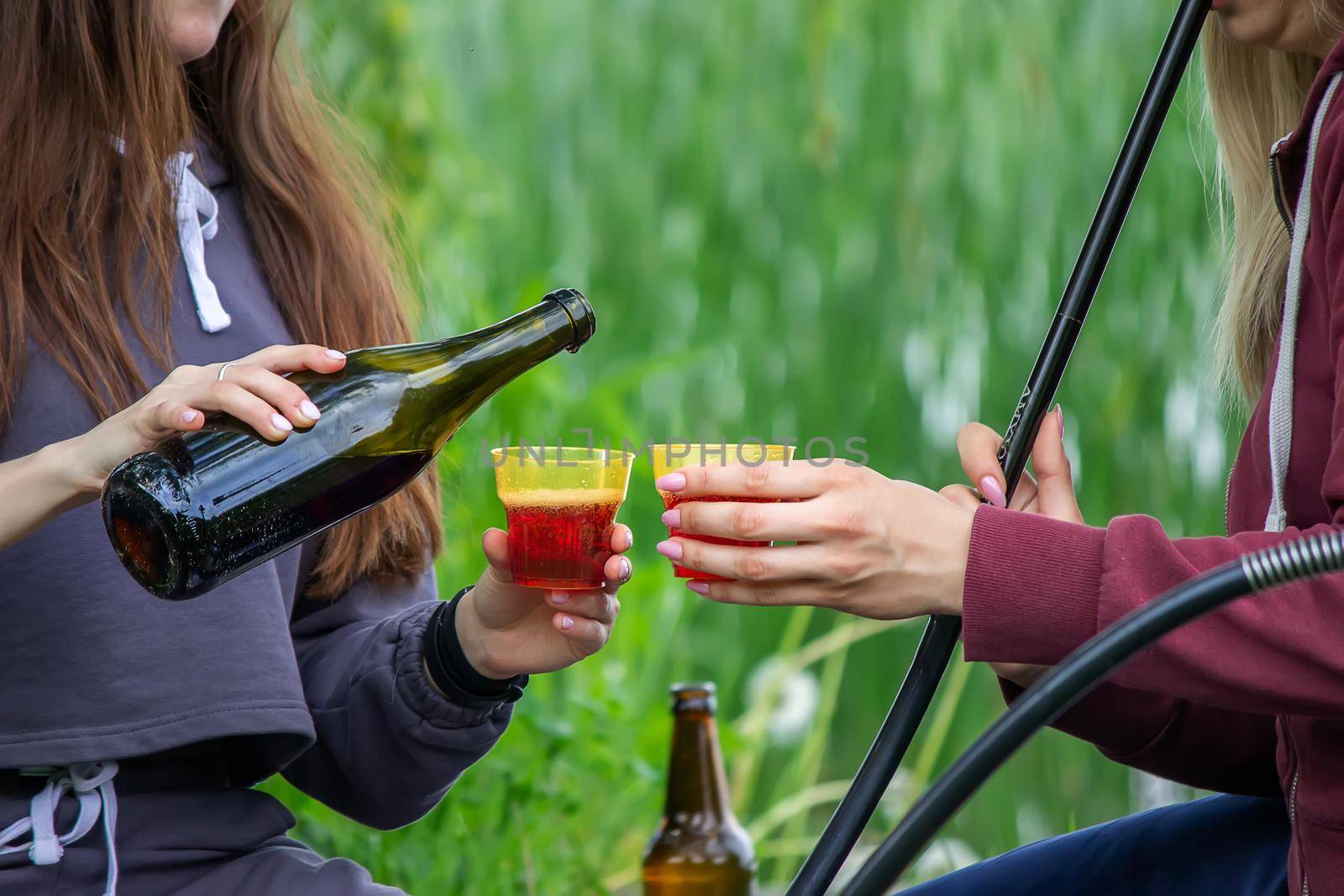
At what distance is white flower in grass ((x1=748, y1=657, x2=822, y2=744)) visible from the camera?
2.45m

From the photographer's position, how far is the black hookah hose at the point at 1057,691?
0.69 m

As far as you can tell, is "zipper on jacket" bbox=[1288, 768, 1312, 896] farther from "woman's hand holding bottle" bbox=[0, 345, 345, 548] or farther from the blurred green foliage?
the blurred green foliage

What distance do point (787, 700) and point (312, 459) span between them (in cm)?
159

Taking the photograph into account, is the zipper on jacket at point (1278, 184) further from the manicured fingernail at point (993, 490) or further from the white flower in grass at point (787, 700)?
the white flower in grass at point (787, 700)

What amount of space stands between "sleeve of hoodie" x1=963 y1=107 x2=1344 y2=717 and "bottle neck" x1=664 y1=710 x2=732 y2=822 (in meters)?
0.88

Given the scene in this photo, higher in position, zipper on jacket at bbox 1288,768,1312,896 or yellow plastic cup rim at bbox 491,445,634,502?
yellow plastic cup rim at bbox 491,445,634,502

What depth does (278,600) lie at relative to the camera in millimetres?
1241

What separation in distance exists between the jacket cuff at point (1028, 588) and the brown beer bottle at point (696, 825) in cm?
85

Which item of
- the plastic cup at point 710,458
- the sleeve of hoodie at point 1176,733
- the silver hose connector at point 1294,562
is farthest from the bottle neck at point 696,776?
the silver hose connector at point 1294,562

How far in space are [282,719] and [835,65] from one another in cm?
178

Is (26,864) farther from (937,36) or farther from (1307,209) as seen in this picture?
(937,36)

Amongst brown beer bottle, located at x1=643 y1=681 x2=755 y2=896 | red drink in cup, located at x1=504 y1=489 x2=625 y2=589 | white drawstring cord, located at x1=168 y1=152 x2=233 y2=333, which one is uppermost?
white drawstring cord, located at x1=168 y1=152 x2=233 y2=333

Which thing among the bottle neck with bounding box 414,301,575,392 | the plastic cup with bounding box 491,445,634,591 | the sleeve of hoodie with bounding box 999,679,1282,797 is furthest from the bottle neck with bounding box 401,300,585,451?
the sleeve of hoodie with bounding box 999,679,1282,797

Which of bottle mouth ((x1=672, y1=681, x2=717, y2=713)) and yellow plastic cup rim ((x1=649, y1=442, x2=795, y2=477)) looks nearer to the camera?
yellow plastic cup rim ((x1=649, y1=442, x2=795, y2=477))
